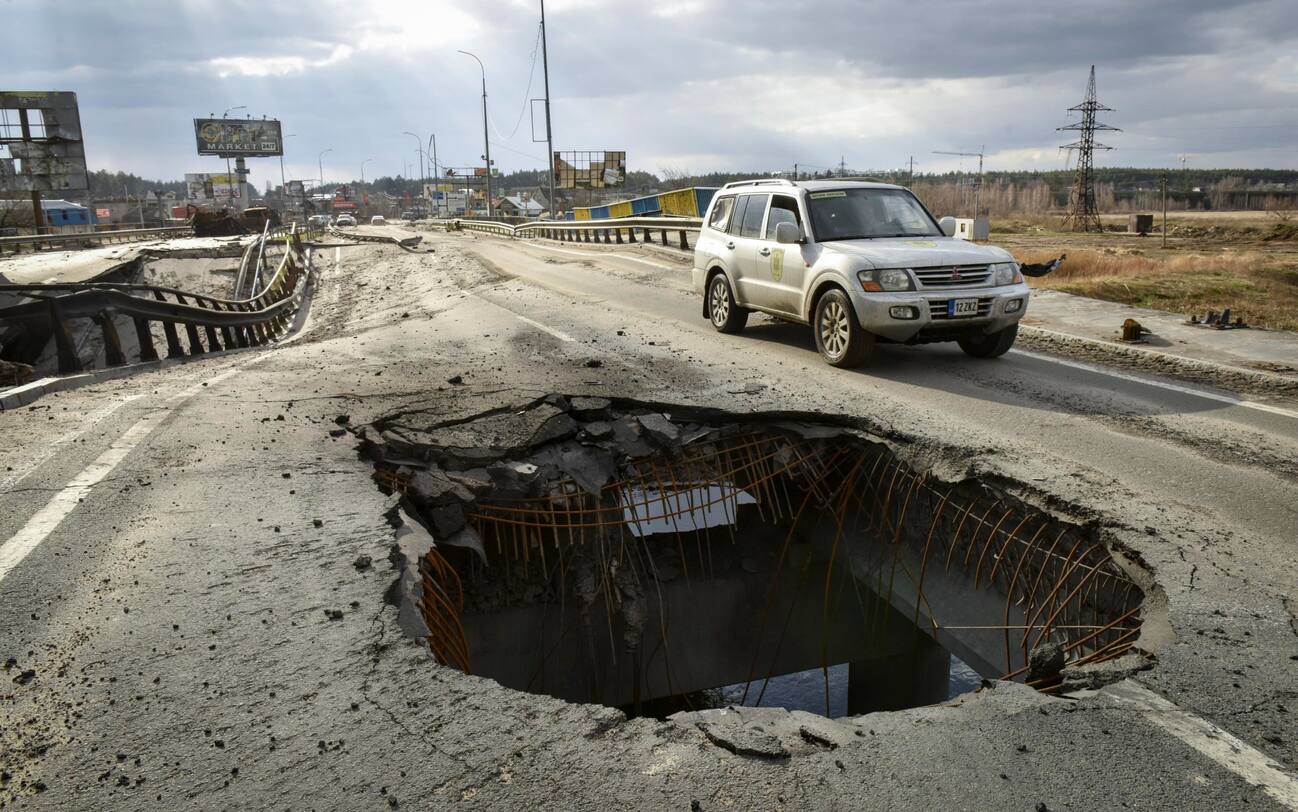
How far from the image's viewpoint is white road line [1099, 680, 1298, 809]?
2811 millimetres

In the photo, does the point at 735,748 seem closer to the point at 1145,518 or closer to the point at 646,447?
the point at 1145,518

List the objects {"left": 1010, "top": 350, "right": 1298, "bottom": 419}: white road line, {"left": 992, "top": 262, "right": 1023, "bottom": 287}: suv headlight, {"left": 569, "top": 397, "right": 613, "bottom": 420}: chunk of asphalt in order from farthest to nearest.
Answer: {"left": 992, "top": 262, "right": 1023, "bottom": 287}: suv headlight < {"left": 1010, "top": 350, "right": 1298, "bottom": 419}: white road line < {"left": 569, "top": 397, "right": 613, "bottom": 420}: chunk of asphalt

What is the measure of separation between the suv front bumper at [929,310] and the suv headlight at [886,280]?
0.06 meters

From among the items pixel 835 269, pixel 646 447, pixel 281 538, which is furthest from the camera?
pixel 835 269

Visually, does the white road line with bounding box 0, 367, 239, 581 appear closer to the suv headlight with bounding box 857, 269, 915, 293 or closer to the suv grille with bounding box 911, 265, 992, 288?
the suv headlight with bounding box 857, 269, 915, 293

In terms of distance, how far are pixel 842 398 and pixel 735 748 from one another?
5.01 m

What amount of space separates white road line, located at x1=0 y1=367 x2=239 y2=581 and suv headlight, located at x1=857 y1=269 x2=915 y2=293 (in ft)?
21.0

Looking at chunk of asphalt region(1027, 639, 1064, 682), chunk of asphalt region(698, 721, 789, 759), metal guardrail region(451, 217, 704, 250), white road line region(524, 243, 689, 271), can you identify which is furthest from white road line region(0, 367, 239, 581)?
metal guardrail region(451, 217, 704, 250)

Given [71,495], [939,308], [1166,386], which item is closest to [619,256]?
[939,308]

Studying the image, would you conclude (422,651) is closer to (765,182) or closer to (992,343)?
(992,343)

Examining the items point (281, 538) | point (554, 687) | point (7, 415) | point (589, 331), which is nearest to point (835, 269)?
point (589, 331)

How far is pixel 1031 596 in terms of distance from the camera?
5250 millimetres

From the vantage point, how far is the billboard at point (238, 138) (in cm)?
9819

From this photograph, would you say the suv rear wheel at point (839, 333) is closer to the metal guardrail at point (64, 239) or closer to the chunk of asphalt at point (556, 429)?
the chunk of asphalt at point (556, 429)
